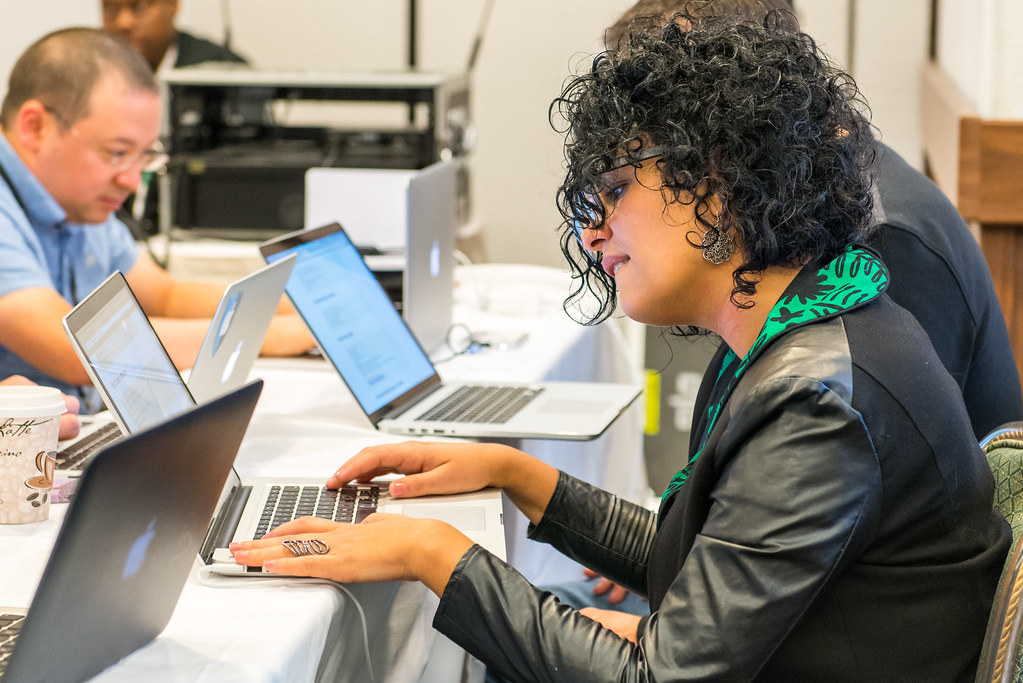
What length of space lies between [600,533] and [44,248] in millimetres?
1315

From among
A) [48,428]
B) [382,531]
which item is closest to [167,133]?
[48,428]

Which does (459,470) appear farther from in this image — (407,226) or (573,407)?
(407,226)

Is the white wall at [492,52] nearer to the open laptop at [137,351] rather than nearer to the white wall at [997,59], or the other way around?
the white wall at [997,59]

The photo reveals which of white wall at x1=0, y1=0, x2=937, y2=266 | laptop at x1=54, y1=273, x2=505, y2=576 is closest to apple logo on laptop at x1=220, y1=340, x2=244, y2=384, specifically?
laptop at x1=54, y1=273, x2=505, y2=576

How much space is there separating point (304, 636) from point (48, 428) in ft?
1.23

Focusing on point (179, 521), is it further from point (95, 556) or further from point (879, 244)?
point (879, 244)

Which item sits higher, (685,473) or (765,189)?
(765,189)

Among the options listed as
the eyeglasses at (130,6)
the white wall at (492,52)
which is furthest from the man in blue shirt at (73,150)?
the white wall at (492,52)

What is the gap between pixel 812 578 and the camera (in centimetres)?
85

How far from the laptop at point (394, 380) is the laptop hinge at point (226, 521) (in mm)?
378

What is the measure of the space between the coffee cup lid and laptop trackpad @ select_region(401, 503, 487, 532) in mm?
361

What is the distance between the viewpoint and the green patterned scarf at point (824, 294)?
93 cm

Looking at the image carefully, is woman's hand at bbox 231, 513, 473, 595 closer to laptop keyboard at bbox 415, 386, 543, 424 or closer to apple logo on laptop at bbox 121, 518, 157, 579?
apple logo on laptop at bbox 121, 518, 157, 579

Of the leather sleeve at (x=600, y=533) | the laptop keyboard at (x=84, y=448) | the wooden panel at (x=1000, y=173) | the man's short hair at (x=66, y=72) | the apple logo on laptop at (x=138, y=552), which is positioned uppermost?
the man's short hair at (x=66, y=72)
